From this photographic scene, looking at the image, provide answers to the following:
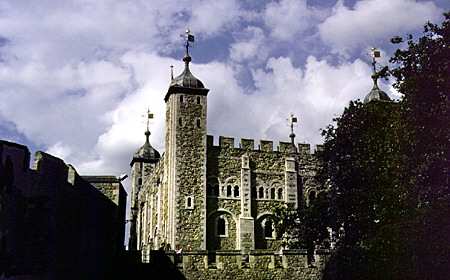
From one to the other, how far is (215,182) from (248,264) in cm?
1425

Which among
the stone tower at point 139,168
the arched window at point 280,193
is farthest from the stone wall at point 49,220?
the stone tower at point 139,168

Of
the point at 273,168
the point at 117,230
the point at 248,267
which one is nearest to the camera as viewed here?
the point at 248,267

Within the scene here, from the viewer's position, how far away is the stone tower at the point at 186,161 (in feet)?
102

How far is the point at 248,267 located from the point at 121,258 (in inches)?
172

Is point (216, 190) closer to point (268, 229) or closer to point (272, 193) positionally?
point (272, 193)

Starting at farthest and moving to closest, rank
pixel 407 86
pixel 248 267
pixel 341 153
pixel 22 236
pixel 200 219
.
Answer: pixel 200 219 < pixel 341 153 < pixel 248 267 < pixel 407 86 < pixel 22 236

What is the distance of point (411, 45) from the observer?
56.0 ft

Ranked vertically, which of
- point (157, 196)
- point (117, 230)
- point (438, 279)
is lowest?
point (438, 279)

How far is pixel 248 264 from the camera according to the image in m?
18.9

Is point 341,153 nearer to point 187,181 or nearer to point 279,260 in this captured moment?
point 279,260

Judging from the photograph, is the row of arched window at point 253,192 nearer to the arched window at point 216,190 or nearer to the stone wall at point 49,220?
the arched window at point 216,190

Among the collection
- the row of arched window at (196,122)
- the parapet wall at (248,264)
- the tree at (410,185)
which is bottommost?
the parapet wall at (248,264)

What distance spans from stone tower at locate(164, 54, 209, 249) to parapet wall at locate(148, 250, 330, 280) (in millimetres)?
11864

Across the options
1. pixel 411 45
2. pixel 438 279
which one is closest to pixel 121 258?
pixel 438 279
